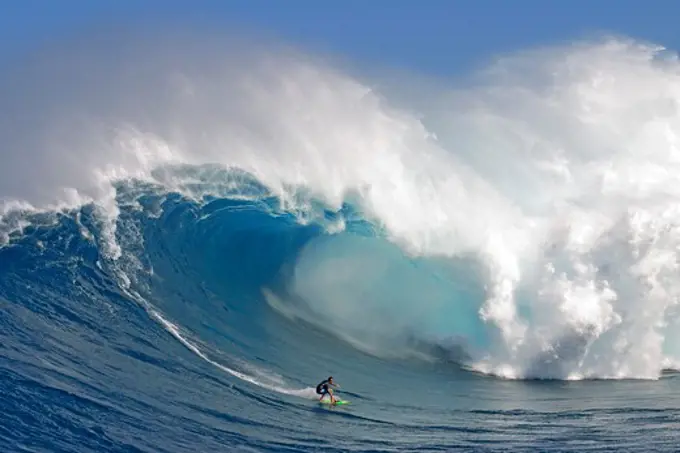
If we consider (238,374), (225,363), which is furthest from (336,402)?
(225,363)

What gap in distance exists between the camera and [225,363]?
14.4 meters

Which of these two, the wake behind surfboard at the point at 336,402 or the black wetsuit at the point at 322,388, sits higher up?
the black wetsuit at the point at 322,388

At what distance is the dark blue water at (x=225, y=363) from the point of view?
11.1 meters

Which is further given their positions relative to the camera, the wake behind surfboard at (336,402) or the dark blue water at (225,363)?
the wake behind surfboard at (336,402)

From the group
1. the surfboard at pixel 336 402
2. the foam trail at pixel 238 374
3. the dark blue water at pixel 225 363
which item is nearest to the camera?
the dark blue water at pixel 225 363

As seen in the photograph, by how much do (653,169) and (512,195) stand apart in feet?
12.1

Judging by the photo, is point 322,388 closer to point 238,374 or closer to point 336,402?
point 336,402

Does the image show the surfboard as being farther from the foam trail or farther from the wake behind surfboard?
the foam trail

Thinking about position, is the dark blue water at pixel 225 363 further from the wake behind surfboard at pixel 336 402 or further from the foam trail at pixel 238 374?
the wake behind surfboard at pixel 336 402

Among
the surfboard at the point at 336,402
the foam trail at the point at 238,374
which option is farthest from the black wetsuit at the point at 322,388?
the surfboard at the point at 336,402

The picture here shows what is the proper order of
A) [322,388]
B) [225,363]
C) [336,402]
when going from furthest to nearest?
[225,363] → [322,388] → [336,402]

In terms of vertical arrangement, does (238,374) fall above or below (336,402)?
above

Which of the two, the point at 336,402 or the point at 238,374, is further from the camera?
the point at 238,374

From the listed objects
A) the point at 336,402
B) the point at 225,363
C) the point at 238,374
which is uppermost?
the point at 225,363
